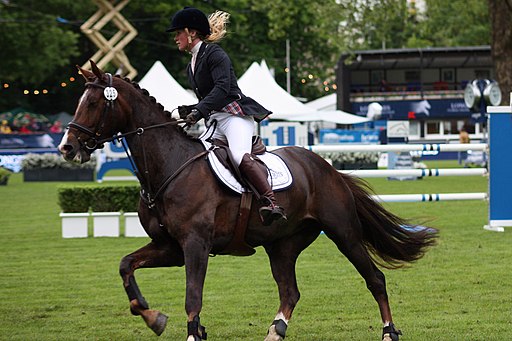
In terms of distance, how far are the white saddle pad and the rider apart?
0.11 m

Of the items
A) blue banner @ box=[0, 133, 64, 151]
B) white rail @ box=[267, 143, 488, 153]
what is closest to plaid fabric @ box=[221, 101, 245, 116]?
white rail @ box=[267, 143, 488, 153]

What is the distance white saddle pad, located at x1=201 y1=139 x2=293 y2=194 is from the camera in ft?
24.7

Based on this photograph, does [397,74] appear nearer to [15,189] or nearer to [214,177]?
[15,189]

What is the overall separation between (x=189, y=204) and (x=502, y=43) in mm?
24149

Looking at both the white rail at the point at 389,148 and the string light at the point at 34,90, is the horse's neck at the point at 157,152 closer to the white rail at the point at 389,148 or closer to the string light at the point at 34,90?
the white rail at the point at 389,148

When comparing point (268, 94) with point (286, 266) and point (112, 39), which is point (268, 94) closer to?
point (112, 39)

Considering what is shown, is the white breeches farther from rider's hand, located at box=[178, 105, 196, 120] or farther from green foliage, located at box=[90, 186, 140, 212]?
green foliage, located at box=[90, 186, 140, 212]

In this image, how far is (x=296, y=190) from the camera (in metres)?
8.02

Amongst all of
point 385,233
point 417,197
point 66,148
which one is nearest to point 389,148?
point 417,197

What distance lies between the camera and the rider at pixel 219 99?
7.50 meters

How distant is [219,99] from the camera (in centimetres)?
747

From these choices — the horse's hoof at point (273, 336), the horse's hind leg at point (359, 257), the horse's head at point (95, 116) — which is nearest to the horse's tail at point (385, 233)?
the horse's hind leg at point (359, 257)

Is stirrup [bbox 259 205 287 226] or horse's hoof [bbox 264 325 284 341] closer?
stirrup [bbox 259 205 287 226]

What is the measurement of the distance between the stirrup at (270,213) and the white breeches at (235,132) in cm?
43
